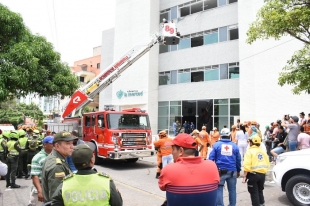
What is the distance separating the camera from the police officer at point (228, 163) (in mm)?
4965

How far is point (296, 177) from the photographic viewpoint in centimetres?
557

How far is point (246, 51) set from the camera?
2012cm

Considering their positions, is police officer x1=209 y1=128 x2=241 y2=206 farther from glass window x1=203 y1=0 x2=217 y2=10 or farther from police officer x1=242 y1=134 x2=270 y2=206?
glass window x1=203 y1=0 x2=217 y2=10

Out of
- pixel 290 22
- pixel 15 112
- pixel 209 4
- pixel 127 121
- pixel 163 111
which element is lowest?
pixel 127 121

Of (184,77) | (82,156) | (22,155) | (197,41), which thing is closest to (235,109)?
(184,77)

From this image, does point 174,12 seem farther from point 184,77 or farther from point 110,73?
point 110,73

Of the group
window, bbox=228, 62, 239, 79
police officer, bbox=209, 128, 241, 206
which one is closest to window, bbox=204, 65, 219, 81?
window, bbox=228, 62, 239, 79

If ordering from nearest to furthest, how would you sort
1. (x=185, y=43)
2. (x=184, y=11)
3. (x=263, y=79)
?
1. (x=263, y=79)
2. (x=185, y=43)
3. (x=184, y=11)

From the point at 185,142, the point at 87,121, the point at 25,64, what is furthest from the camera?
the point at 87,121

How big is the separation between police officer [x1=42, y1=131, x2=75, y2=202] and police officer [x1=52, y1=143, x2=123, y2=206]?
0.70 m

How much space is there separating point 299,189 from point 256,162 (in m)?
1.38

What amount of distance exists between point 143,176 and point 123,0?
2492 centimetres

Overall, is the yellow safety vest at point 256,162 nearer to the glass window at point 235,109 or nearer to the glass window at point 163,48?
the glass window at point 235,109

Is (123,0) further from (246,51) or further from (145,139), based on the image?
(145,139)
